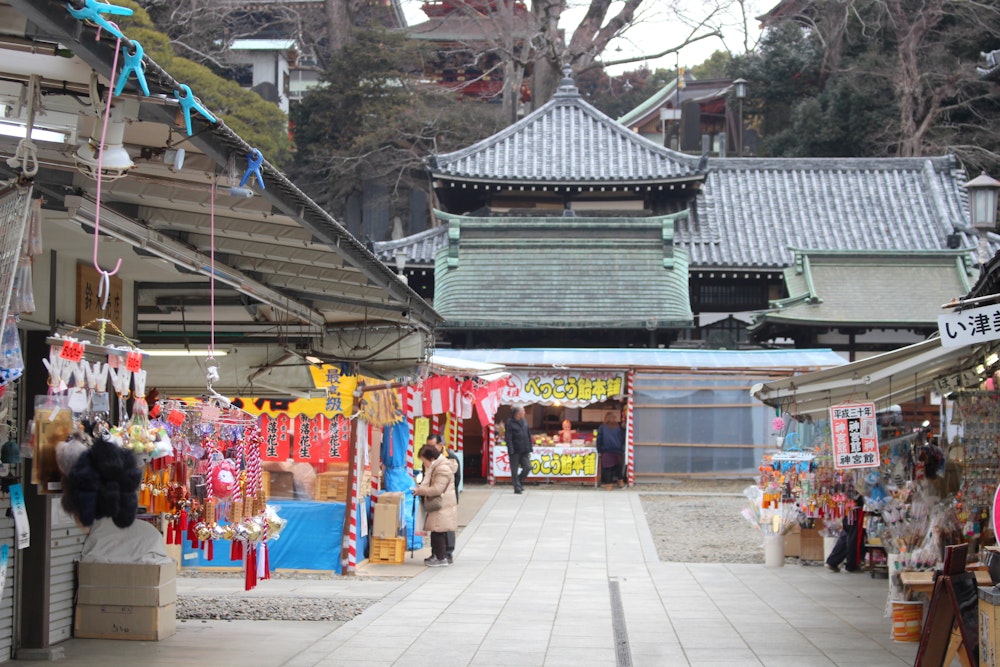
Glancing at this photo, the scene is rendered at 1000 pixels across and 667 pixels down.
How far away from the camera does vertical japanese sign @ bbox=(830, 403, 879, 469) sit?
35.7 ft

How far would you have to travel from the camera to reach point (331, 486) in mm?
14445

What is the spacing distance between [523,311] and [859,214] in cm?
1135

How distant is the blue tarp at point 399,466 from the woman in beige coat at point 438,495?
2.05ft

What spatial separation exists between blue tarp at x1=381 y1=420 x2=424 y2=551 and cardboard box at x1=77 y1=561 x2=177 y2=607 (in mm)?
6075

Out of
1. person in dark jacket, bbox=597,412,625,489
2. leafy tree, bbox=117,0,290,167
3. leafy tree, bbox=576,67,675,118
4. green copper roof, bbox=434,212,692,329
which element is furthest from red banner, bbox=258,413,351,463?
leafy tree, bbox=576,67,675,118

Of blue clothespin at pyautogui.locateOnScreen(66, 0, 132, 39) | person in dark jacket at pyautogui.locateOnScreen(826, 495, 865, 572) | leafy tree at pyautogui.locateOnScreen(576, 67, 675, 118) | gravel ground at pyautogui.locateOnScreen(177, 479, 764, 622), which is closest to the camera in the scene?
blue clothespin at pyautogui.locateOnScreen(66, 0, 132, 39)

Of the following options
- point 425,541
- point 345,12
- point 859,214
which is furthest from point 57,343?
point 345,12

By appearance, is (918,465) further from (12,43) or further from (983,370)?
(12,43)

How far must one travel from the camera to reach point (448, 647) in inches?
362

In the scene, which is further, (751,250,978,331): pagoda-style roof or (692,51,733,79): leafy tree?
(692,51,733,79): leafy tree

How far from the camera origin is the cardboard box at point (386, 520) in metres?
14.4

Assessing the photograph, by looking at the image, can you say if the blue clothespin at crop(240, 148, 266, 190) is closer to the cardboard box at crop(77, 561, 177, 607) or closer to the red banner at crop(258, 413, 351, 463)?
the cardboard box at crop(77, 561, 177, 607)

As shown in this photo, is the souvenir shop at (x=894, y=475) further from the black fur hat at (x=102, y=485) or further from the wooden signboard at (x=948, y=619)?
the black fur hat at (x=102, y=485)

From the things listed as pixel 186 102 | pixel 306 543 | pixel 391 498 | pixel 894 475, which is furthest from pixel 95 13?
pixel 391 498
